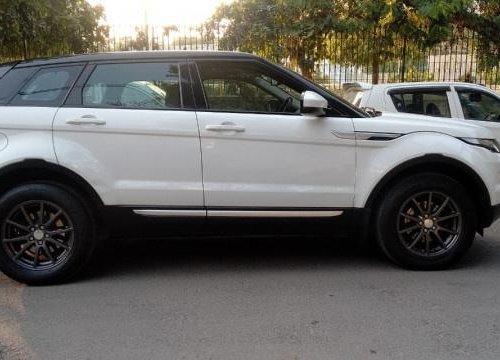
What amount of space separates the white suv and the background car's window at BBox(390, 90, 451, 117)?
3222mm

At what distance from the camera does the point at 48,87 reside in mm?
4621

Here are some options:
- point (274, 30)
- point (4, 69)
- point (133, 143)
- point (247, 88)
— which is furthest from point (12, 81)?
point (274, 30)

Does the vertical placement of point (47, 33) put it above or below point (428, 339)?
above

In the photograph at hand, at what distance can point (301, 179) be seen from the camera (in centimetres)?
459

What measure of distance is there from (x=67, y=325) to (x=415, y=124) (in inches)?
119

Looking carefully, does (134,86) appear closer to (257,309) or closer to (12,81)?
(12,81)

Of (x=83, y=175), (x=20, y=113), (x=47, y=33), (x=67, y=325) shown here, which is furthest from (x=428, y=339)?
(x=47, y=33)

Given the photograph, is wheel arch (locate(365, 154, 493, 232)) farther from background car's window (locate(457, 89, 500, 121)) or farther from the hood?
background car's window (locate(457, 89, 500, 121))

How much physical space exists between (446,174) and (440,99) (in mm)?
3550

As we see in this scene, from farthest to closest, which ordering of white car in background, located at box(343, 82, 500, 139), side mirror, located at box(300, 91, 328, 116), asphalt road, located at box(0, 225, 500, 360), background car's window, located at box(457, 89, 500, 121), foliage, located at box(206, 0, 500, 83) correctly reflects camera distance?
foliage, located at box(206, 0, 500, 83) < background car's window, located at box(457, 89, 500, 121) < white car in background, located at box(343, 82, 500, 139) < side mirror, located at box(300, 91, 328, 116) < asphalt road, located at box(0, 225, 500, 360)

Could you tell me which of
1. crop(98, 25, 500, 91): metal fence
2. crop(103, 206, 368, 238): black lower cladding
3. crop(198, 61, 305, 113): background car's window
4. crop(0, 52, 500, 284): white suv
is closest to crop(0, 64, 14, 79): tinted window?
crop(0, 52, 500, 284): white suv

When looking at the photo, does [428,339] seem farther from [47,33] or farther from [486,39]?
[486,39]

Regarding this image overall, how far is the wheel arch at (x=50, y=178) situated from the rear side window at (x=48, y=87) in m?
0.49

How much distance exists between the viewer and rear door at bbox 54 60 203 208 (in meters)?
4.45
